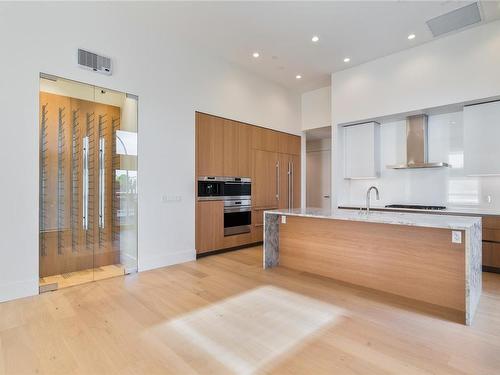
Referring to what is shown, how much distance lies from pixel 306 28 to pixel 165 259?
13.5 feet

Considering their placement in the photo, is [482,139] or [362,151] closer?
[482,139]

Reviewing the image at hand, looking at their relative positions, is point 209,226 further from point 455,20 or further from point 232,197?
point 455,20

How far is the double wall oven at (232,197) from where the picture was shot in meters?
4.80

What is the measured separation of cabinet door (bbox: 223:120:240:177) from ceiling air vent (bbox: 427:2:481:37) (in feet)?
11.2

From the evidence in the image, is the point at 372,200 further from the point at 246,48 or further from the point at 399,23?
the point at 246,48

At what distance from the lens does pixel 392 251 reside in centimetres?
302

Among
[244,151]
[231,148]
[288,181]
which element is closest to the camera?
[231,148]

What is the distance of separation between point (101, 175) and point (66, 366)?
8.81 ft

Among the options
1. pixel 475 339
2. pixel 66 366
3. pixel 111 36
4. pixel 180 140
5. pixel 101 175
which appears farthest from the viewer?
pixel 180 140

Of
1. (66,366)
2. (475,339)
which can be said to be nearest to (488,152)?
(475,339)

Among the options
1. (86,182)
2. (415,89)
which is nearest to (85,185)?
(86,182)

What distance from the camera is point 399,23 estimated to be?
383cm

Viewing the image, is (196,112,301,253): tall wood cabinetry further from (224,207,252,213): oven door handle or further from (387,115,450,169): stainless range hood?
(387,115,450,169): stainless range hood

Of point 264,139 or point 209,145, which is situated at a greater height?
point 264,139
